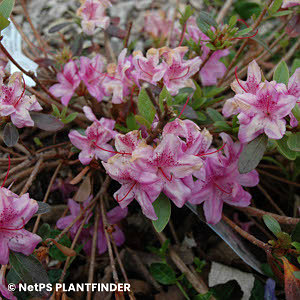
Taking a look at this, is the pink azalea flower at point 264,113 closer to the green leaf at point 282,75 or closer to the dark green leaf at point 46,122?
the green leaf at point 282,75

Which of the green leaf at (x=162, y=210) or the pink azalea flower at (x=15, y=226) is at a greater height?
the green leaf at (x=162, y=210)

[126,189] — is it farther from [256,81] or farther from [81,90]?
[81,90]

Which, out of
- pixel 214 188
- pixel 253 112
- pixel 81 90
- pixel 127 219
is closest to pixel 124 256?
pixel 127 219

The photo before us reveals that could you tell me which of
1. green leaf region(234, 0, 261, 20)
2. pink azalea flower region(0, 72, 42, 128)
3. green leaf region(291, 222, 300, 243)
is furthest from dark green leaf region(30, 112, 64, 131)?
green leaf region(234, 0, 261, 20)

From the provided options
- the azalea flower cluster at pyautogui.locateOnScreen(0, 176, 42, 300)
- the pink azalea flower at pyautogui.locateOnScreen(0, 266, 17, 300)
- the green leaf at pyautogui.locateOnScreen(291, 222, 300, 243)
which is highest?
the green leaf at pyautogui.locateOnScreen(291, 222, 300, 243)

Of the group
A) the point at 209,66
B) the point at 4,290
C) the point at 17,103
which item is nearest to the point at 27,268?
the point at 4,290

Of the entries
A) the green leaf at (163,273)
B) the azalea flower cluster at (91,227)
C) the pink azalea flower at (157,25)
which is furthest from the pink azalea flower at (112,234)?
the pink azalea flower at (157,25)

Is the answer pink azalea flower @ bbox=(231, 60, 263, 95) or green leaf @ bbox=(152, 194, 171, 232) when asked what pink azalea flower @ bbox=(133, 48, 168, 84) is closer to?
pink azalea flower @ bbox=(231, 60, 263, 95)

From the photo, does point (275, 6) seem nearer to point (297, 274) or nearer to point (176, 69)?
point (176, 69)
